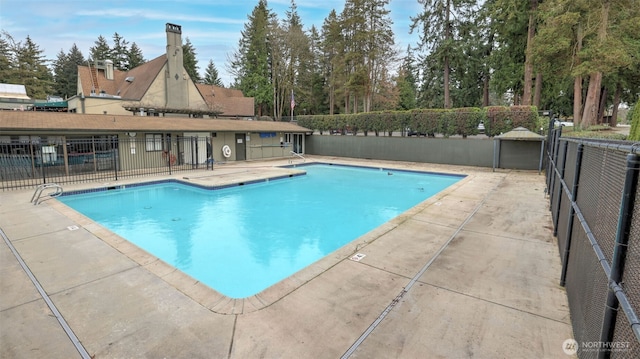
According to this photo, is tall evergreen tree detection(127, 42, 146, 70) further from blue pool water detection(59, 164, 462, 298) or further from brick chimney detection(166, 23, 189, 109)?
blue pool water detection(59, 164, 462, 298)

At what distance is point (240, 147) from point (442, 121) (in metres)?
11.8

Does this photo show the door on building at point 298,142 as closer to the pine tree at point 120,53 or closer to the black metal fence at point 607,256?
the black metal fence at point 607,256

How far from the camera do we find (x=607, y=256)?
1.88 metres

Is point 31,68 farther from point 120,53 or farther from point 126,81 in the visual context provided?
point 126,81

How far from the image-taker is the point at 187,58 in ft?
123

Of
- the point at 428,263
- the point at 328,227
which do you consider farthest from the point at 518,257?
the point at 328,227

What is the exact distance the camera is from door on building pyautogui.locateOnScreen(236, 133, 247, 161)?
1828cm

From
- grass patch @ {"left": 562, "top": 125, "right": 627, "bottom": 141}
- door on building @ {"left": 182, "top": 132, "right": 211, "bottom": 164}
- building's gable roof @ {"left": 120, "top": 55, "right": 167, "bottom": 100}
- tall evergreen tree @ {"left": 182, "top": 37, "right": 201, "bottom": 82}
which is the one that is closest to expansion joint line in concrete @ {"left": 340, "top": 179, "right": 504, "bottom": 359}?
grass patch @ {"left": 562, "top": 125, "right": 627, "bottom": 141}

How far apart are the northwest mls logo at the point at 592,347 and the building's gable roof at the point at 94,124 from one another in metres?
14.6

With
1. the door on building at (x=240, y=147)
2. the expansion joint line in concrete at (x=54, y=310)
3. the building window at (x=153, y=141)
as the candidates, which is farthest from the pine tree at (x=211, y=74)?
the expansion joint line in concrete at (x=54, y=310)

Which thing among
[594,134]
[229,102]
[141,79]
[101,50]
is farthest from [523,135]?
[101,50]

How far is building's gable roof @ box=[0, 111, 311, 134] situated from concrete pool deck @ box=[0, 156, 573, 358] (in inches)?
310

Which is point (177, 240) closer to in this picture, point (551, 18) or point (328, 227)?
point (328, 227)

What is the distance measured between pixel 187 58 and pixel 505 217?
40076 millimetres
